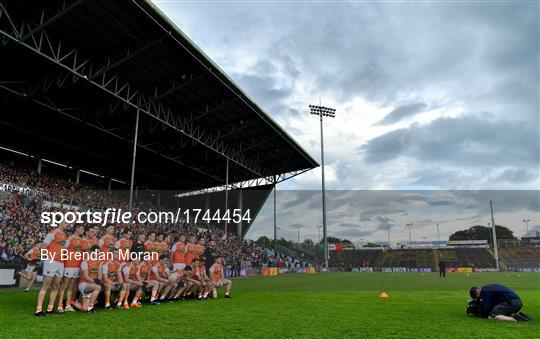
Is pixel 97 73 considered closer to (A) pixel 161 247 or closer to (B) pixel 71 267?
(A) pixel 161 247

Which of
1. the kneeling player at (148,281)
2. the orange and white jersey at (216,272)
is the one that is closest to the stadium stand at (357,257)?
the orange and white jersey at (216,272)

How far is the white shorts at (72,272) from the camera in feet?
31.0

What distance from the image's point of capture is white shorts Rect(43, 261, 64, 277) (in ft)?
30.1

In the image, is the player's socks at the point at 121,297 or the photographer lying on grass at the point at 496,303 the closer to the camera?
the photographer lying on grass at the point at 496,303

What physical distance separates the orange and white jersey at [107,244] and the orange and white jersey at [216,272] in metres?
3.70

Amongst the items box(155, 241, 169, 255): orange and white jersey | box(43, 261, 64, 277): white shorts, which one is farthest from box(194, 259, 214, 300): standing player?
box(43, 261, 64, 277): white shorts

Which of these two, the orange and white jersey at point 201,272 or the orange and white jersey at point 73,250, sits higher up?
the orange and white jersey at point 73,250

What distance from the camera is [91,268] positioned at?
387 inches

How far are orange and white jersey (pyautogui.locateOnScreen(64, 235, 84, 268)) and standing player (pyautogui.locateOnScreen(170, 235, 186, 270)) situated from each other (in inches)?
134

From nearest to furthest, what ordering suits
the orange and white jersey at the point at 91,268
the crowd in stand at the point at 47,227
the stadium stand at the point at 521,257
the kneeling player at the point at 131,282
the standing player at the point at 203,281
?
the orange and white jersey at the point at 91,268 → the kneeling player at the point at 131,282 → the standing player at the point at 203,281 → the crowd in stand at the point at 47,227 → the stadium stand at the point at 521,257

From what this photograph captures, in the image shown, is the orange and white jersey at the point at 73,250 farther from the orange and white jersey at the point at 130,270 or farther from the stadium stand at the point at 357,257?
the stadium stand at the point at 357,257

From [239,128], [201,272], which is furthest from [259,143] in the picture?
[201,272]

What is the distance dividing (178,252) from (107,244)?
8.48 ft

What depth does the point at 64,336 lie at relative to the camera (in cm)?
649
